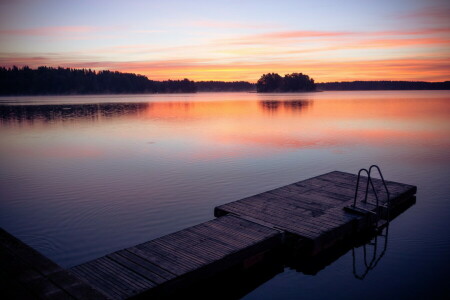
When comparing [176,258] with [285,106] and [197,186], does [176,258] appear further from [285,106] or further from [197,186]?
[285,106]

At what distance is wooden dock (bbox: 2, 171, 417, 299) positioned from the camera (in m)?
6.43

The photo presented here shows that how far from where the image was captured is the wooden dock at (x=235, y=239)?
6.43 metres

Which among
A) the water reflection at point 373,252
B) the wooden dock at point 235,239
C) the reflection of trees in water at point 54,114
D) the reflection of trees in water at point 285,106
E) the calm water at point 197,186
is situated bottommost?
the water reflection at point 373,252

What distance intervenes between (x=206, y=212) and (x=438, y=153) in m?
19.7

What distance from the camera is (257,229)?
8.99m

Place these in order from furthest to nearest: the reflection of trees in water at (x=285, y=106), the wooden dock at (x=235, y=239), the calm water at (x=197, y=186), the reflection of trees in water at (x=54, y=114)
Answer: the reflection of trees in water at (x=285, y=106) < the reflection of trees in water at (x=54, y=114) < the calm water at (x=197, y=186) < the wooden dock at (x=235, y=239)

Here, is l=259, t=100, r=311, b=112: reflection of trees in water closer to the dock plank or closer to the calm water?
the calm water

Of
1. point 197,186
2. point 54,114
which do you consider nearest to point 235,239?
point 197,186

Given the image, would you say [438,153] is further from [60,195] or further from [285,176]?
[60,195]

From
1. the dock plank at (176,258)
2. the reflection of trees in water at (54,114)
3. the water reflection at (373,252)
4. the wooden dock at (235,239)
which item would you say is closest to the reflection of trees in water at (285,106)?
the reflection of trees in water at (54,114)

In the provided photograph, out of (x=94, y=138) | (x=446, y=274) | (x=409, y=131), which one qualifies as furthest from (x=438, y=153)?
(x=94, y=138)

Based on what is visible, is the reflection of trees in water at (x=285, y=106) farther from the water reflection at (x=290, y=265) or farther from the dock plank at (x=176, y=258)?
the dock plank at (x=176, y=258)

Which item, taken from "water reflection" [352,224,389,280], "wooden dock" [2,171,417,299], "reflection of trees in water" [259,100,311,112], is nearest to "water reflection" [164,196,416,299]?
"water reflection" [352,224,389,280]

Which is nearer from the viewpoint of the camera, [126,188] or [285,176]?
[126,188]
